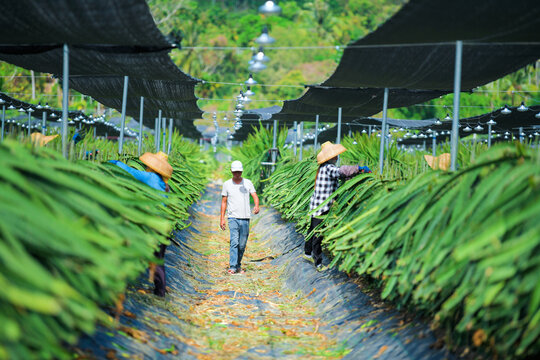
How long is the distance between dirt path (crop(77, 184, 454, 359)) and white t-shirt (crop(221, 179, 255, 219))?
0.73 m

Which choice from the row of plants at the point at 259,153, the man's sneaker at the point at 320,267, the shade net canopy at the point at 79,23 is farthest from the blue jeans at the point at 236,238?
the row of plants at the point at 259,153

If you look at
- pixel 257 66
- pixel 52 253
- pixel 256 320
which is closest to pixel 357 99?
pixel 257 66

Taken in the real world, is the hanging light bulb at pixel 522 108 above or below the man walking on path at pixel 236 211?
above

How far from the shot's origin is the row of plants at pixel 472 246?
2.53m

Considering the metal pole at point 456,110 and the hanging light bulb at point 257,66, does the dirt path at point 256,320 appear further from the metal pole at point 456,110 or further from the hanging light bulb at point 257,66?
the hanging light bulb at point 257,66

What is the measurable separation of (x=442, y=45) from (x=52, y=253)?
3699 mm

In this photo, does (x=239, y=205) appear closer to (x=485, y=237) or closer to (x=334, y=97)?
(x=334, y=97)

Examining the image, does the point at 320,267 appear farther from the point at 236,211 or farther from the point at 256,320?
the point at 256,320

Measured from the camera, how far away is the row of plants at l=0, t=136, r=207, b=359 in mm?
2184

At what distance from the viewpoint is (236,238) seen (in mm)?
6973

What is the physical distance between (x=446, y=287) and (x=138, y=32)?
312cm

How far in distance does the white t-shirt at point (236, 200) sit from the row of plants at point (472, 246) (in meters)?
2.65

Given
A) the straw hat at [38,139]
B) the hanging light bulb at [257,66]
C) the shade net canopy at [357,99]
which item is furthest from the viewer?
the hanging light bulb at [257,66]

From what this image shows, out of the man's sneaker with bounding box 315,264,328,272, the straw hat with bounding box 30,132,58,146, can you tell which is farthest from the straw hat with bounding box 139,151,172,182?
the man's sneaker with bounding box 315,264,328,272
